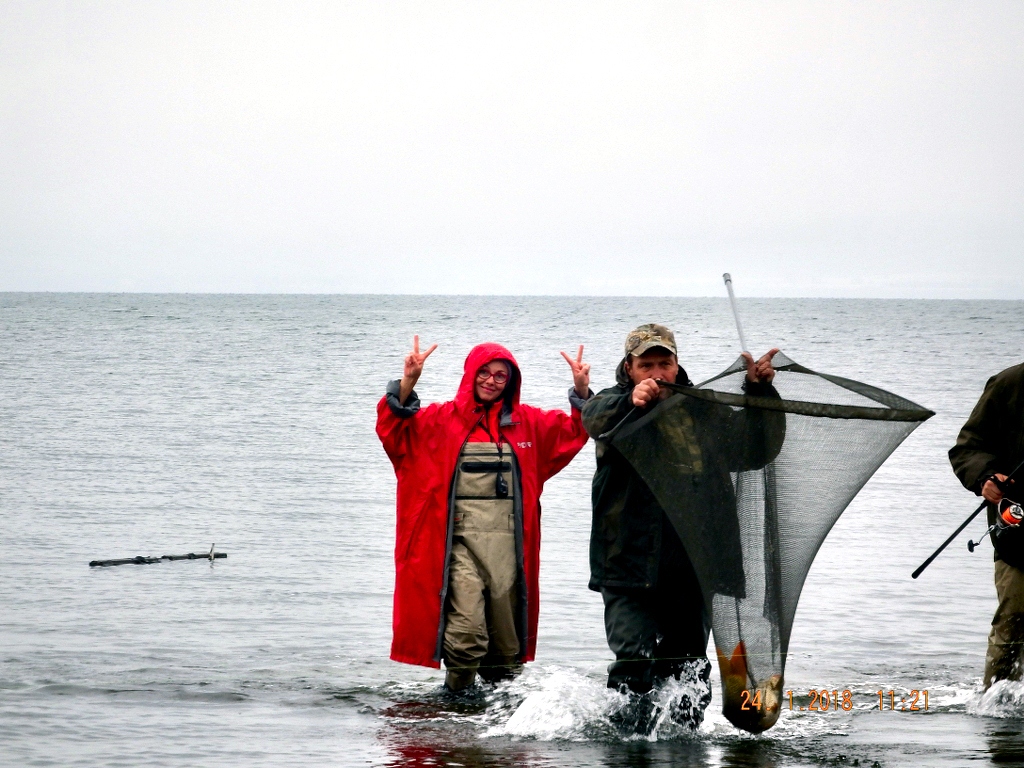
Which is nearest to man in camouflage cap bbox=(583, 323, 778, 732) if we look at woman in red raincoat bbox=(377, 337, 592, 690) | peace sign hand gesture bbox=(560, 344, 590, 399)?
peace sign hand gesture bbox=(560, 344, 590, 399)

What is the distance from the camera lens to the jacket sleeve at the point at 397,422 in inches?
265

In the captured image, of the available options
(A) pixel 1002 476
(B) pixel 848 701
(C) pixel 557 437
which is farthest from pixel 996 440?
(C) pixel 557 437

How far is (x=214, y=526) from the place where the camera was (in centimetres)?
1408

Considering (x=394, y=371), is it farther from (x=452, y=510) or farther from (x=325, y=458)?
(x=452, y=510)

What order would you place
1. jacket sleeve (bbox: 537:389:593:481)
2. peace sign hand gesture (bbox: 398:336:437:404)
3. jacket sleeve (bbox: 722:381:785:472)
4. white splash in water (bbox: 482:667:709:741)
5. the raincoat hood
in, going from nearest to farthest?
jacket sleeve (bbox: 722:381:785:472) < white splash in water (bbox: 482:667:709:741) < peace sign hand gesture (bbox: 398:336:437:404) < the raincoat hood < jacket sleeve (bbox: 537:389:593:481)

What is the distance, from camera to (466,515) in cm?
682

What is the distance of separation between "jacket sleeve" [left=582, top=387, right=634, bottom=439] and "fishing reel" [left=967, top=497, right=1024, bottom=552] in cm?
175

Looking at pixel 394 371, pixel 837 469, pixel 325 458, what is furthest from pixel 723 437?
pixel 394 371

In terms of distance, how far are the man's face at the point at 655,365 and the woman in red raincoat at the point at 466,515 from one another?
895 mm

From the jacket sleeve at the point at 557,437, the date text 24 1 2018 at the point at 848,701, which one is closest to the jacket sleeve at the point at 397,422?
the jacket sleeve at the point at 557,437

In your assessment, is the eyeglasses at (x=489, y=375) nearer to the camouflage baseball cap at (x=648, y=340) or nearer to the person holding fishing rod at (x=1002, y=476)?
the camouflage baseball cap at (x=648, y=340)

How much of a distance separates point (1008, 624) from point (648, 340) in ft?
7.44

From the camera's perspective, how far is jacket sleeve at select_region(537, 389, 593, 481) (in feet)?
23.0

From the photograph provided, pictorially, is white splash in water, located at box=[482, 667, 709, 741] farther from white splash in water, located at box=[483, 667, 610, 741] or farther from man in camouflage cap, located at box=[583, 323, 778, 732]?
man in camouflage cap, located at box=[583, 323, 778, 732]
